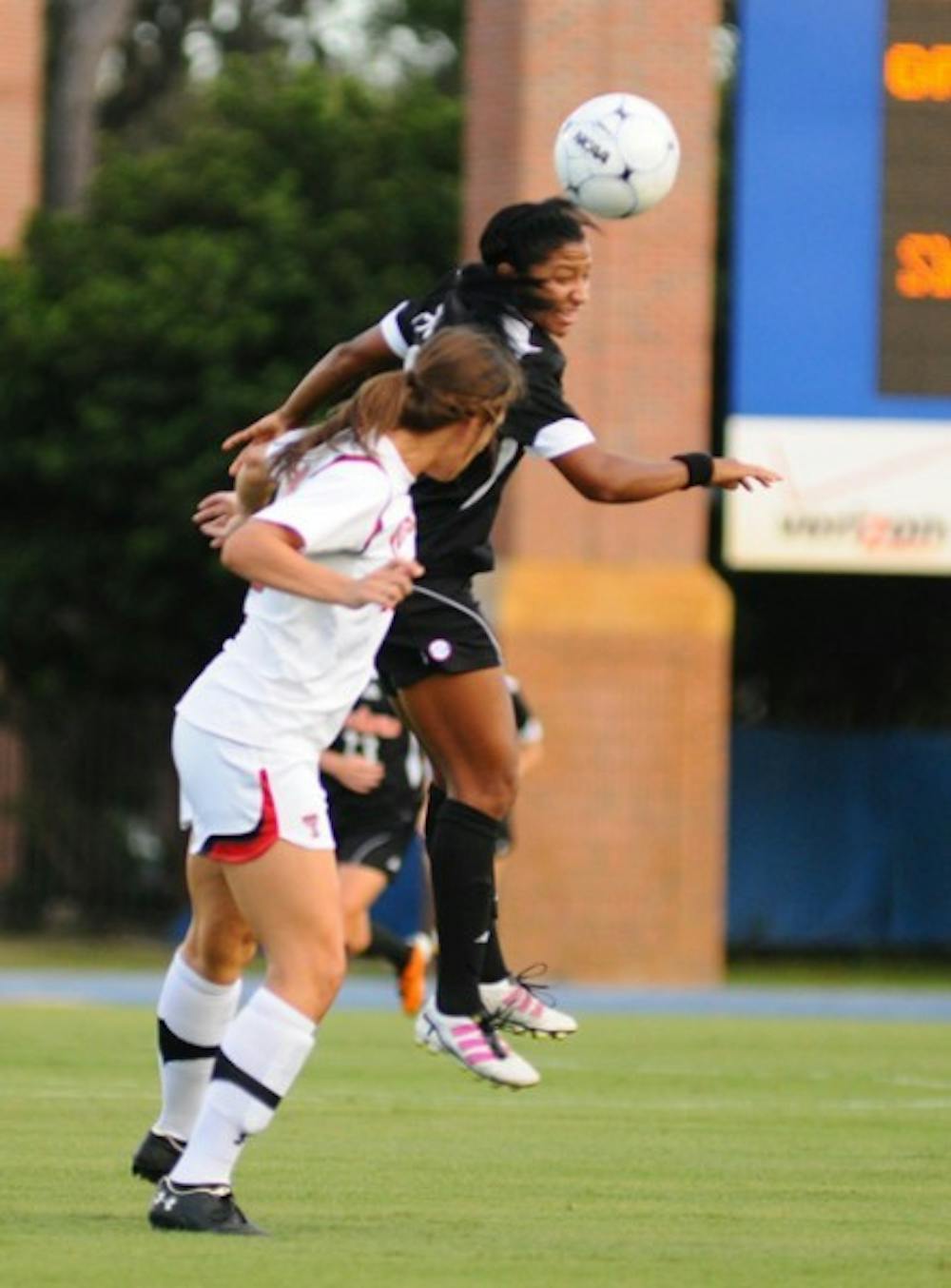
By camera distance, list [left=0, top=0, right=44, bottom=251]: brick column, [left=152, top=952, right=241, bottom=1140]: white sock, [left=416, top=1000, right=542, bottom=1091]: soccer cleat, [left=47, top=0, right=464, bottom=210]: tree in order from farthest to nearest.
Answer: [left=47, top=0, right=464, bottom=210]: tree → [left=0, top=0, right=44, bottom=251]: brick column → [left=416, top=1000, right=542, bottom=1091]: soccer cleat → [left=152, top=952, right=241, bottom=1140]: white sock

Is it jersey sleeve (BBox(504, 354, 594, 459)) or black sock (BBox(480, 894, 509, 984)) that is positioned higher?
jersey sleeve (BBox(504, 354, 594, 459))

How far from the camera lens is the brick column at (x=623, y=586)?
79.2 ft

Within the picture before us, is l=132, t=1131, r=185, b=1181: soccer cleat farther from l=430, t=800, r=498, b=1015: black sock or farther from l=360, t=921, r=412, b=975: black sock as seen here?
l=360, t=921, r=412, b=975: black sock

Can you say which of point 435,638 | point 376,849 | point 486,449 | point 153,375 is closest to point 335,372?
point 486,449

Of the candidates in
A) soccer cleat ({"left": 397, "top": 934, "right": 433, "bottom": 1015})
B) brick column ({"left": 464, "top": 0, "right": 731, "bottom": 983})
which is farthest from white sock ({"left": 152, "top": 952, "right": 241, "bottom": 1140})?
brick column ({"left": 464, "top": 0, "right": 731, "bottom": 983})

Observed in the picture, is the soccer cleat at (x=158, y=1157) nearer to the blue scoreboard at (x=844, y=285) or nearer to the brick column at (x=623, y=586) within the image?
the blue scoreboard at (x=844, y=285)

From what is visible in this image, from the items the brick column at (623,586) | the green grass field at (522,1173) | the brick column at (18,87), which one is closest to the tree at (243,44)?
the brick column at (18,87)

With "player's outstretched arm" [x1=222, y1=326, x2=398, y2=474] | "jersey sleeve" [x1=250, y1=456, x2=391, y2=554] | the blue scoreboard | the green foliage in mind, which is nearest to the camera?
"jersey sleeve" [x1=250, y1=456, x2=391, y2=554]

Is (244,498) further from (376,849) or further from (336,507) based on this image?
(376,849)

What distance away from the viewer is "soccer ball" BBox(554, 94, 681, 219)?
10266 mm

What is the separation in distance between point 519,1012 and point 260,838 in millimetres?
2361

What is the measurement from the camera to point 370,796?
48.9ft

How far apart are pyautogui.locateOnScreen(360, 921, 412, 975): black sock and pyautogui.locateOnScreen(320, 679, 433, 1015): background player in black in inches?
16.0

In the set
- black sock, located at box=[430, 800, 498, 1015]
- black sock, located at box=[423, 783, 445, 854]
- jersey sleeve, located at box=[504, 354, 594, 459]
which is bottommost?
black sock, located at box=[430, 800, 498, 1015]
